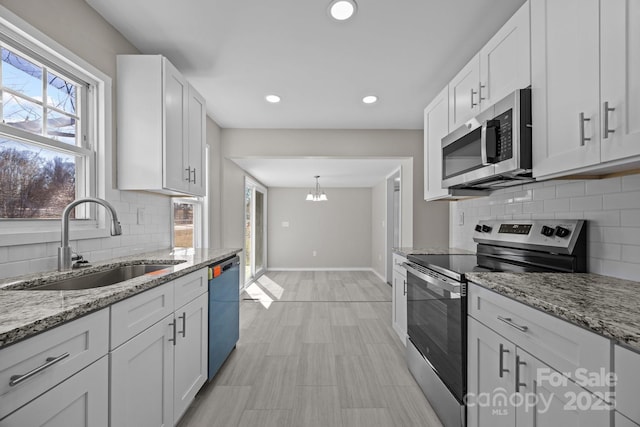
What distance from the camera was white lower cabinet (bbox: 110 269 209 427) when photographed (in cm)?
114

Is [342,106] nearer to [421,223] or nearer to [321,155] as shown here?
[321,155]

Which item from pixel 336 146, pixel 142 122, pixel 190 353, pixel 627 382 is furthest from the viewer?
pixel 336 146

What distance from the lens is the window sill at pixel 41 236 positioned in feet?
4.32

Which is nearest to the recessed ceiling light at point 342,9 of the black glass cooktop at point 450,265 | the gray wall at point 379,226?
the black glass cooktop at point 450,265

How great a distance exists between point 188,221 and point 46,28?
2006 millimetres

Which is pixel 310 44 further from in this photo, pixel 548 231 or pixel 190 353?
pixel 190 353

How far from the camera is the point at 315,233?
7.29 meters

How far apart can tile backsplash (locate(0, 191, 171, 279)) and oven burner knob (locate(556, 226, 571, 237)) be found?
8.72 feet

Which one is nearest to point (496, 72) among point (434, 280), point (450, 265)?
point (450, 265)

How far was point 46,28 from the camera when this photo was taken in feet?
4.91

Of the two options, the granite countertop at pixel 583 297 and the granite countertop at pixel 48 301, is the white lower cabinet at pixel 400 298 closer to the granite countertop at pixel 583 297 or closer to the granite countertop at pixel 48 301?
the granite countertop at pixel 583 297

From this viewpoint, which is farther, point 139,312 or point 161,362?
point 161,362

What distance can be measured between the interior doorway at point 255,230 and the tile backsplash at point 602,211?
13.7 ft

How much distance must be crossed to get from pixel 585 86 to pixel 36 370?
6.62ft
